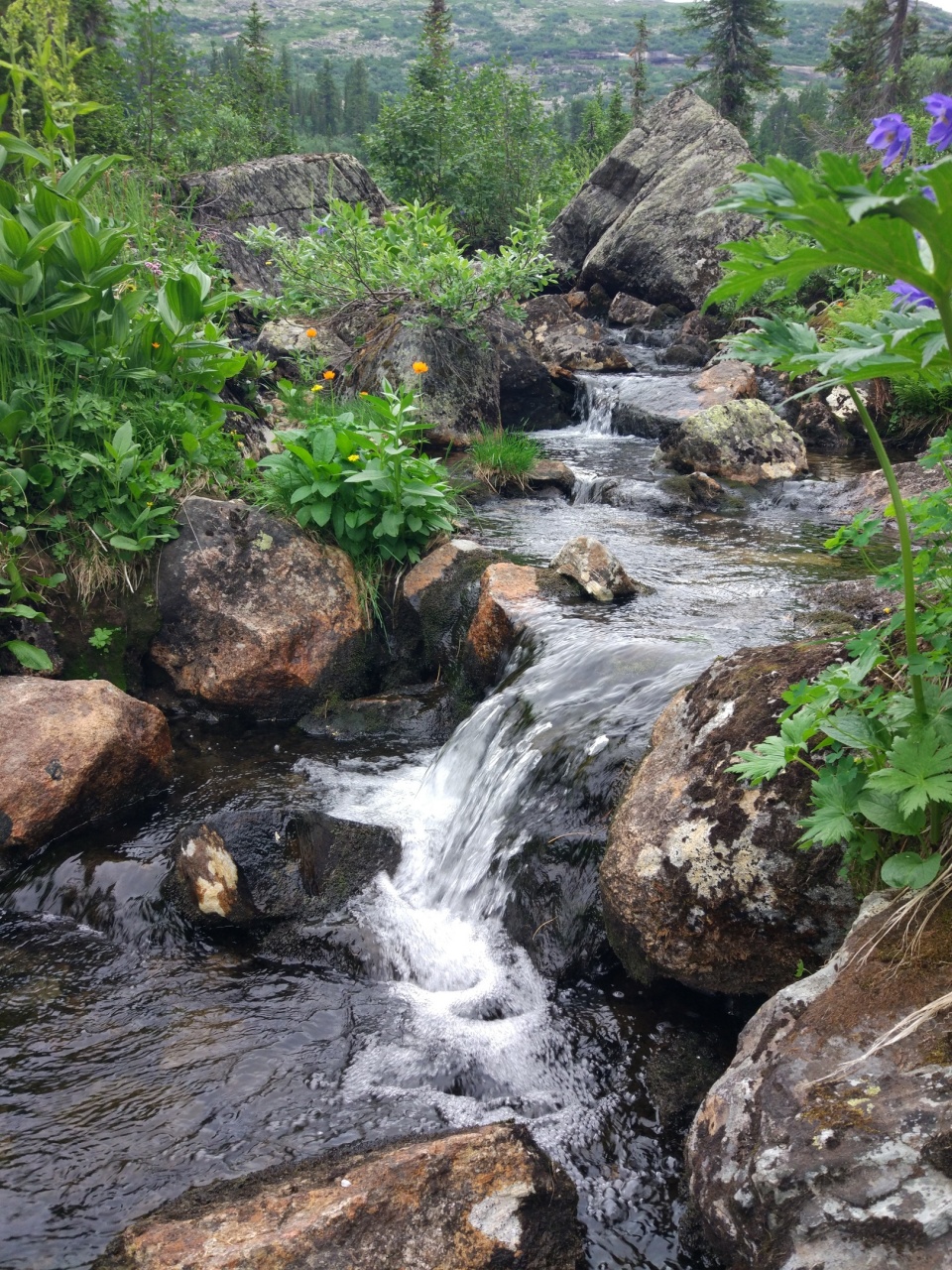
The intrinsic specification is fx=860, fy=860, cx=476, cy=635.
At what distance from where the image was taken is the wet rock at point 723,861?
279 centimetres

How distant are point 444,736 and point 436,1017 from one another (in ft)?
7.50

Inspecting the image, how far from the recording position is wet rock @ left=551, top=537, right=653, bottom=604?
5793mm

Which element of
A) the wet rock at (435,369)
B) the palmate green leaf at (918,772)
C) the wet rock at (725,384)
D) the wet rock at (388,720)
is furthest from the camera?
the wet rock at (725,384)

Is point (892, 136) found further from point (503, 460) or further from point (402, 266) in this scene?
point (402, 266)

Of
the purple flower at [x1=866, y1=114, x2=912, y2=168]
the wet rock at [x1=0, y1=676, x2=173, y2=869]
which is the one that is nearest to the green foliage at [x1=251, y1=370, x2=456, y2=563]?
the wet rock at [x1=0, y1=676, x2=173, y2=869]

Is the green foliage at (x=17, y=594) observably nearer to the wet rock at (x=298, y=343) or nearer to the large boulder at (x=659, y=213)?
the wet rock at (x=298, y=343)

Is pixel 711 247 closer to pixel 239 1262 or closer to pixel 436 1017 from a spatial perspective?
pixel 436 1017

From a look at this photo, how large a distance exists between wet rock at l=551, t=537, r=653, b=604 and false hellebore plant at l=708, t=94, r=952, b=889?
9.95 ft

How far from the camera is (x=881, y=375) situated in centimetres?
160

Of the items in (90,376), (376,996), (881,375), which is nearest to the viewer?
(881,375)

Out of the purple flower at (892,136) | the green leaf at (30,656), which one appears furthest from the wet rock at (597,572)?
the purple flower at (892,136)

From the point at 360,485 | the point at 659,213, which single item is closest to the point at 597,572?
the point at 360,485

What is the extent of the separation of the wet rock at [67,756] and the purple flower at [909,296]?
4224 millimetres

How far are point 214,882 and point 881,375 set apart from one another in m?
3.48
